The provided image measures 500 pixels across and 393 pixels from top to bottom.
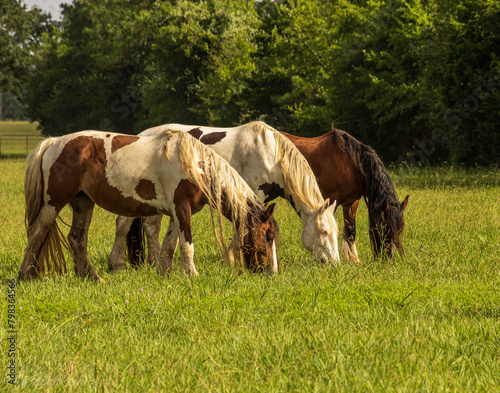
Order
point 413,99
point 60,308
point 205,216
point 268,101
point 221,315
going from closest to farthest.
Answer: point 221,315 < point 60,308 < point 205,216 < point 413,99 < point 268,101

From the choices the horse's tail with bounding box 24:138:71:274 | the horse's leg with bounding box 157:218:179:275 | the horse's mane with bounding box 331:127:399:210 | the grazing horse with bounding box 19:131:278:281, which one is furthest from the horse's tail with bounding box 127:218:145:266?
the horse's mane with bounding box 331:127:399:210

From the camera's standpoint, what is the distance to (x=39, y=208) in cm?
641

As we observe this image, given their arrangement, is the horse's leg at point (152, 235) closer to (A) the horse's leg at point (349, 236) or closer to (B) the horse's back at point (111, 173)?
(B) the horse's back at point (111, 173)

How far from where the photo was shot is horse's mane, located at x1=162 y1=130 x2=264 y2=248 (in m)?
6.09

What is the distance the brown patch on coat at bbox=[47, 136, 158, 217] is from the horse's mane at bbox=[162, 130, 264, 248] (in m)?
0.74

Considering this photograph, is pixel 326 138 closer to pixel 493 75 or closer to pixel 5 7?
pixel 493 75

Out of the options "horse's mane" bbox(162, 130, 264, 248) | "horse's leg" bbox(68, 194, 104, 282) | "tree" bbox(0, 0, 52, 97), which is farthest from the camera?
"tree" bbox(0, 0, 52, 97)

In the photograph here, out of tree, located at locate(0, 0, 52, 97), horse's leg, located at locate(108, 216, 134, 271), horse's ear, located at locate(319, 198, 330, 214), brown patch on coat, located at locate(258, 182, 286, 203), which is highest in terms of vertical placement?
tree, located at locate(0, 0, 52, 97)

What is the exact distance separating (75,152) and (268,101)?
28316 millimetres

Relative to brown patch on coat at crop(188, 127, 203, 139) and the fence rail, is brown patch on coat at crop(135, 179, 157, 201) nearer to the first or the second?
brown patch on coat at crop(188, 127, 203, 139)

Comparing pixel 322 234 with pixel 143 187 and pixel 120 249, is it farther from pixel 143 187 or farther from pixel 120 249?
pixel 120 249

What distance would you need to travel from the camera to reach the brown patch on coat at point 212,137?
292 inches

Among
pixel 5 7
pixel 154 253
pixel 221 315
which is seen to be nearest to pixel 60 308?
pixel 221 315

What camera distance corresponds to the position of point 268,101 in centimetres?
3400
